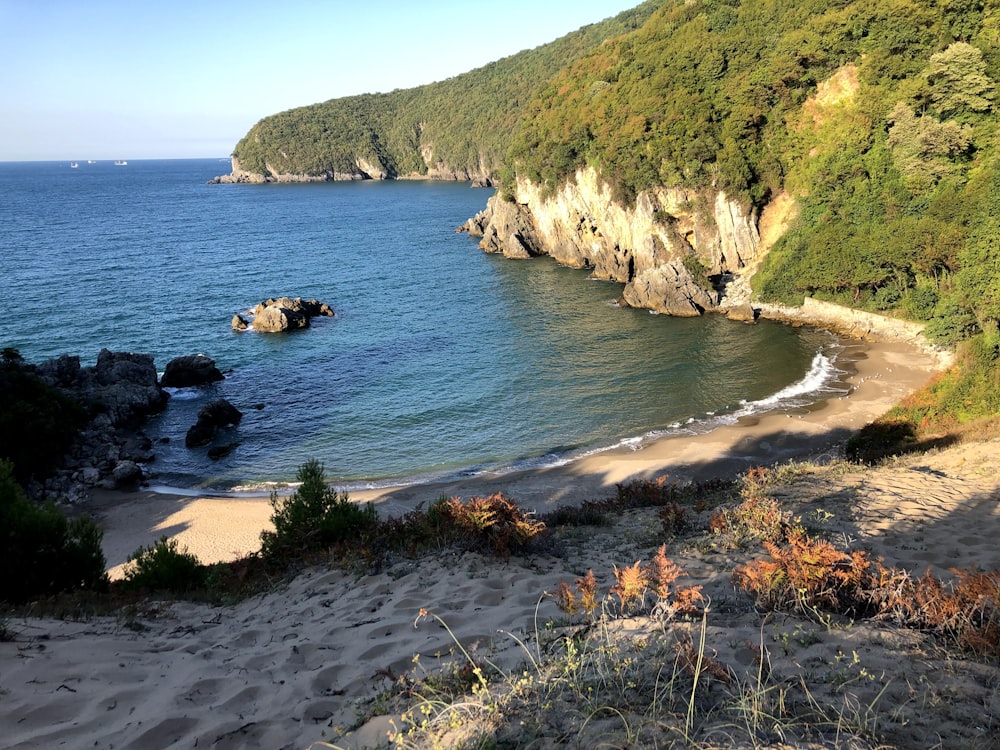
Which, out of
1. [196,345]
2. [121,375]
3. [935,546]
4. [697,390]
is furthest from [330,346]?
[935,546]

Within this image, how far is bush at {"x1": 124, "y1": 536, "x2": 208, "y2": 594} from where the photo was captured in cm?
1061

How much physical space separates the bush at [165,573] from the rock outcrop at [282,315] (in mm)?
36053

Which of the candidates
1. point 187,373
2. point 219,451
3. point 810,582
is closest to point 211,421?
point 219,451

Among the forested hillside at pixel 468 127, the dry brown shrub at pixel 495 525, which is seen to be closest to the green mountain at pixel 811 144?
the dry brown shrub at pixel 495 525

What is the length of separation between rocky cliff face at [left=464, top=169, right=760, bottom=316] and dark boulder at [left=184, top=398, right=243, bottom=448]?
3070 centimetres

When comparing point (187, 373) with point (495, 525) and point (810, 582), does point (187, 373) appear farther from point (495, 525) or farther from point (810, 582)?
point (810, 582)

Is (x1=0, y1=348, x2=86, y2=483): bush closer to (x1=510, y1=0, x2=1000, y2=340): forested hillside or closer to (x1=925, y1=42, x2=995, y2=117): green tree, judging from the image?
(x1=510, y1=0, x2=1000, y2=340): forested hillside

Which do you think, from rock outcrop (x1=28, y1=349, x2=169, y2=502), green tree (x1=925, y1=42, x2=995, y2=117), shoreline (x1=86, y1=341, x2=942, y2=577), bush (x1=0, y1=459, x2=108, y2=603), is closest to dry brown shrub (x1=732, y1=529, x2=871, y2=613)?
bush (x1=0, y1=459, x2=108, y2=603)

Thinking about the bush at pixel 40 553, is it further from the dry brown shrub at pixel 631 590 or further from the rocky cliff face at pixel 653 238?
the rocky cliff face at pixel 653 238

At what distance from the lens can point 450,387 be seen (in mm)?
34219

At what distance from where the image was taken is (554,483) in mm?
23297

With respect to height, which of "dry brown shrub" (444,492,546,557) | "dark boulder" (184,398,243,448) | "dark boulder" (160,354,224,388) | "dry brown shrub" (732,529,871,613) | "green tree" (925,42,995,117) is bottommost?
"dark boulder" (184,398,243,448)

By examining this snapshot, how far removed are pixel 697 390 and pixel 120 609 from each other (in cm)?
2872

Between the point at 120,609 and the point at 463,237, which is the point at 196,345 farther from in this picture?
the point at 463,237
